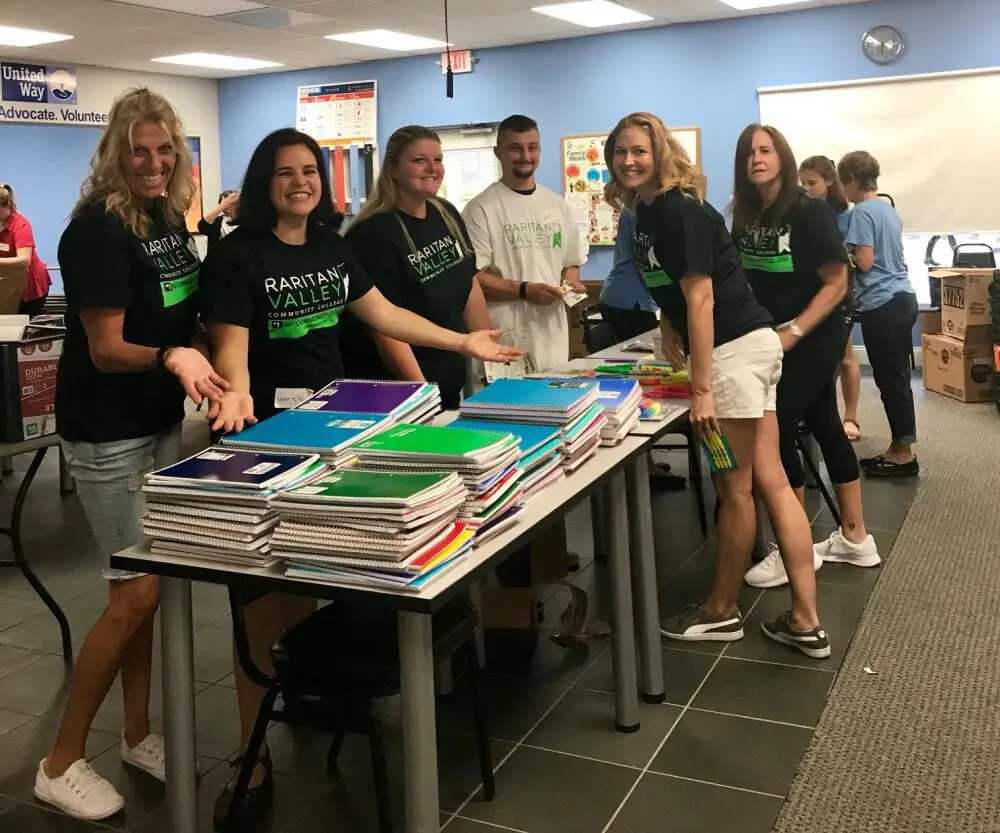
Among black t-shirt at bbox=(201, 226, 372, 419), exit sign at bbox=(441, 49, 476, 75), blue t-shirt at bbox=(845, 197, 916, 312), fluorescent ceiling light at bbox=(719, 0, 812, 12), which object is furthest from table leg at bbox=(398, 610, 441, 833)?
exit sign at bbox=(441, 49, 476, 75)

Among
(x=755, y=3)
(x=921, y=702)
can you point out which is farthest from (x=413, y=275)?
(x=755, y=3)

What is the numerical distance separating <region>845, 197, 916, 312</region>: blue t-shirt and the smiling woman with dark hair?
308 centimetres

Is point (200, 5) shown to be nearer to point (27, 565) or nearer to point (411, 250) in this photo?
point (411, 250)

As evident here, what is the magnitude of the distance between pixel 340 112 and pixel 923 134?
16.8 ft

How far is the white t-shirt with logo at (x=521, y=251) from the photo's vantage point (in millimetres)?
3498

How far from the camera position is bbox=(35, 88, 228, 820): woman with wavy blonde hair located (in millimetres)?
1993

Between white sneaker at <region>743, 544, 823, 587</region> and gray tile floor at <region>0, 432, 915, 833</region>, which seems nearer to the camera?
gray tile floor at <region>0, 432, 915, 833</region>

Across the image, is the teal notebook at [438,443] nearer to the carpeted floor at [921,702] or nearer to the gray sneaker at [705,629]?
the carpeted floor at [921,702]

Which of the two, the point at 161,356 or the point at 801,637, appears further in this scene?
the point at 801,637

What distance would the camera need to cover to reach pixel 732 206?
319 centimetres

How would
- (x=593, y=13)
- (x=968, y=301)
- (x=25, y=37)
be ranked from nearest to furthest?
(x=968, y=301)
(x=593, y=13)
(x=25, y=37)

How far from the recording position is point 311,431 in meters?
1.89

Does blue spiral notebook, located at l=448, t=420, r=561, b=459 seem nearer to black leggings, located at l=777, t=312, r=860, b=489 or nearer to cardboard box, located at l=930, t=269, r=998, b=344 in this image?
black leggings, located at l=777, t=312, r=860, b=489

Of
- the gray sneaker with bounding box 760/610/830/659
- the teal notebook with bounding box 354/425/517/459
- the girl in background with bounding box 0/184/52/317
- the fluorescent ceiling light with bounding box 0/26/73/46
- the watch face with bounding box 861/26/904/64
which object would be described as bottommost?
the gray sneaker with bounding box 760/610/830/659
